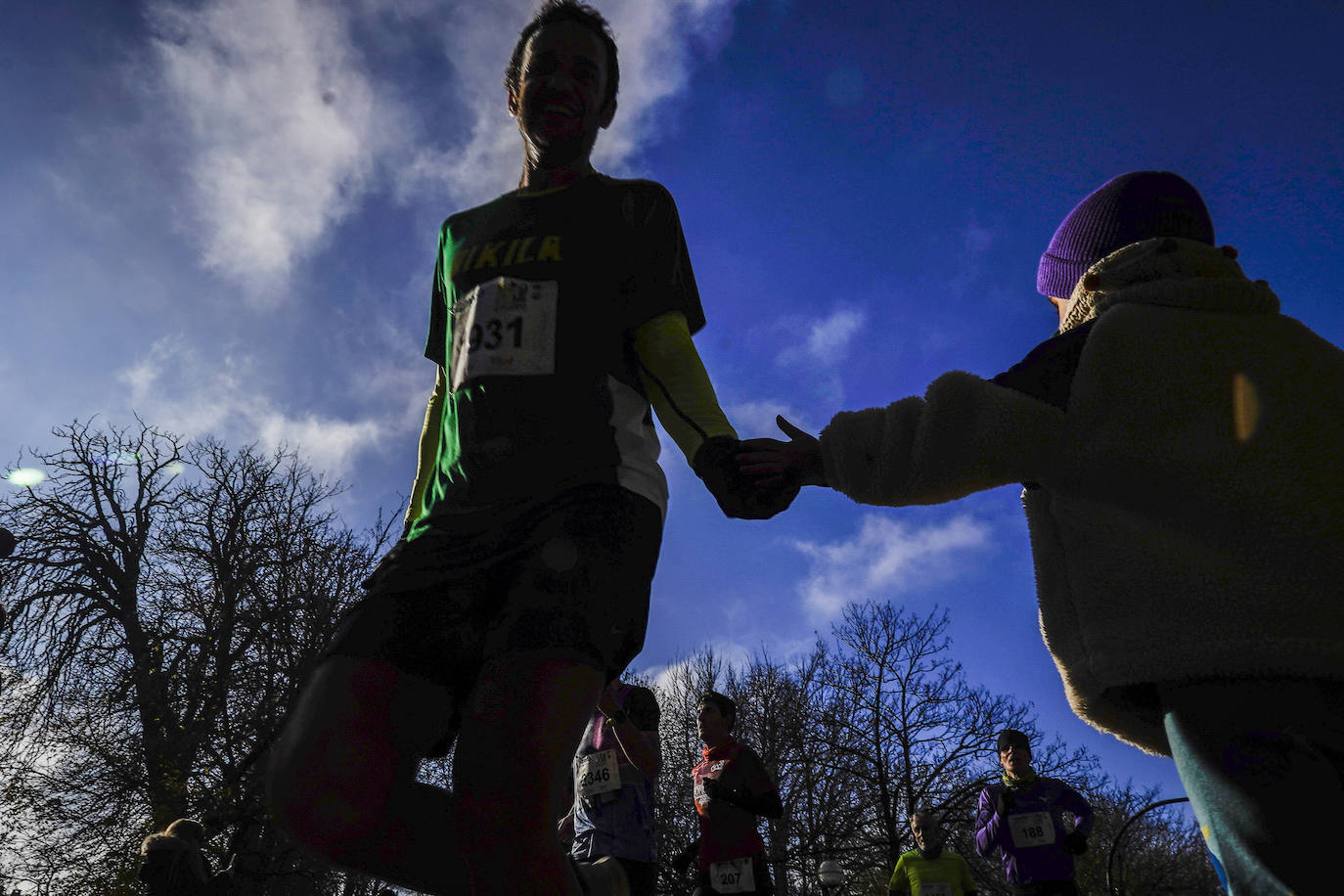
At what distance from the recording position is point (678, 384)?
6.33ft

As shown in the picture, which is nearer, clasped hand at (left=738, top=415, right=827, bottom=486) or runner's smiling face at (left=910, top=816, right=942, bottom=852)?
clasped hand at (left=738, top=415, right=827, bottom=486)

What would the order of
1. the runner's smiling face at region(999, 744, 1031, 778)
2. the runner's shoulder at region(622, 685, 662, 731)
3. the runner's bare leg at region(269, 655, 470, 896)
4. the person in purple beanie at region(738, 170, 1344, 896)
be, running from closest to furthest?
the person in purple beanie at region(738, 170, 1344, 896)
the runner's bare leg at region(269, 655, 470, 896)
the runner's shoulder at region(622, 685, 662, 731)
the runner's smiling face at region(999, 744, 1031, 778)

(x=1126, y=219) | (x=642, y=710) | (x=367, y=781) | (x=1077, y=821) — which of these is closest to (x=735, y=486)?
(x=367, y=781)

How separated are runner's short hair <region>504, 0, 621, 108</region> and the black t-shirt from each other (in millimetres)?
440

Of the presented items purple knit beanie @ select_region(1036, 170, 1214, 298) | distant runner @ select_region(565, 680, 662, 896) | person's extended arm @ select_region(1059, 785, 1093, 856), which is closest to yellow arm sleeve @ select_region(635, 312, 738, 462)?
purple knit beanie @ select_region(1036, 170, 1214, 298)

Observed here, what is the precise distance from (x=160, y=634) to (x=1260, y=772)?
1732cm

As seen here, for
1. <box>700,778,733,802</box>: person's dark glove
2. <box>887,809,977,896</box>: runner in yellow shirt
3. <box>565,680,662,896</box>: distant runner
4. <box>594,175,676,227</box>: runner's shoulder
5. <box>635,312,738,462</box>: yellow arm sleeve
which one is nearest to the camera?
<box>635,312,738,462</box>: yellow arm sleeve

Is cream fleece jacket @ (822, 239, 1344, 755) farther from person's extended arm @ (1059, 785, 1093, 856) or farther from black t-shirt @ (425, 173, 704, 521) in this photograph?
person's extended arm @ (1059, 785, 1093, 856)

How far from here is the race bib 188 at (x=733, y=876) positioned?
19.1 feet

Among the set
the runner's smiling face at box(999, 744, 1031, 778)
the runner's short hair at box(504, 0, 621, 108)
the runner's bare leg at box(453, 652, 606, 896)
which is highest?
the runner's short hair at box(504, 0, 621, 108)

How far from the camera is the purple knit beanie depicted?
75.4 inches

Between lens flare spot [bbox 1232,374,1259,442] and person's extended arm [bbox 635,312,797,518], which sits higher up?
person's extended arm [bbox 635,312,797,518]

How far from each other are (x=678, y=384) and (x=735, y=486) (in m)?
0.29

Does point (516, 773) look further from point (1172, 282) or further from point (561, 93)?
point (561, 93)
